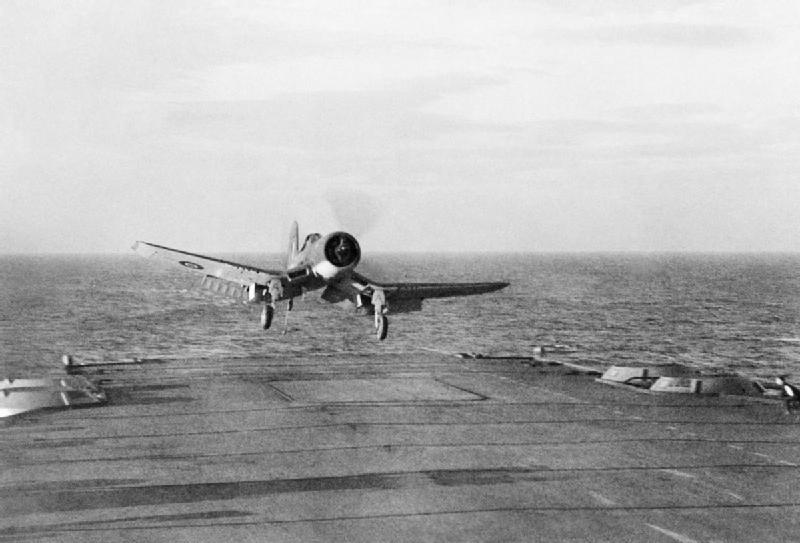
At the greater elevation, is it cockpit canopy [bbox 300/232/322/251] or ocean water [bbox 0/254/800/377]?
cockpit canopy [bbox 300/232/322/251]

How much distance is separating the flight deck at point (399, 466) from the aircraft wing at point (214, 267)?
18.5 ft

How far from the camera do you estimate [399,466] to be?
85.4 ft

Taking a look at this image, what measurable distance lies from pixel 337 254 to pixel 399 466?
13.7m

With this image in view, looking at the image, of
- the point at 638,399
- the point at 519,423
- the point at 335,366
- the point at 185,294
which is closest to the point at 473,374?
the point at 335,366

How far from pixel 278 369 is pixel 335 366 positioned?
3.66 m

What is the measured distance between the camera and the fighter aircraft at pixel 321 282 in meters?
37.6

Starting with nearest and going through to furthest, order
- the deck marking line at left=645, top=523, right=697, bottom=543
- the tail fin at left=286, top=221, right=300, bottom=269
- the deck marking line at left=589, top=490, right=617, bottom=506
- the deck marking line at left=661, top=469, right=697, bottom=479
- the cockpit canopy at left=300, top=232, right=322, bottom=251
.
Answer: the deck marking line at left=645, top=523, right=697, bottom=543, the deck marking line at left=589, top=490, right=617, bottom=506, the deck marking line at left=661, top=469, right=697, bottom=479, the cockpit canopy at left=300, top=232, right=322, bottom=251, the tail fin at left=286, top=221, right=300, bottom=269

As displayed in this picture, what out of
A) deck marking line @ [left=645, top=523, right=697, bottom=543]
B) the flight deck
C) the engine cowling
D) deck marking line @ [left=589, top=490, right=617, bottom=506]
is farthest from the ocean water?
deck marking line @ [left=645, top=523, right=697, bottom=543]

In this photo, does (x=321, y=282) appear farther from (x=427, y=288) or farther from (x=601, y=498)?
(x=601, y=498)

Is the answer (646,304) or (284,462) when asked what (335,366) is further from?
(646,304)

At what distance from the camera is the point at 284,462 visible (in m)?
26.3

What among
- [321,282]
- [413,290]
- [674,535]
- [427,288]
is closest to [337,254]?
[321,282]

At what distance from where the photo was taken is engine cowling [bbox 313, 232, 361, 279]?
3738 centimetres

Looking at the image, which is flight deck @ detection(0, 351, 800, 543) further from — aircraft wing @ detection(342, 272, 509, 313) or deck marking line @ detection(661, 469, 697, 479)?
aircraft wing @ detection(342, 272, 509, 313)
